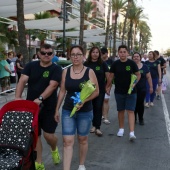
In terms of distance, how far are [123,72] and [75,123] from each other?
2.34m

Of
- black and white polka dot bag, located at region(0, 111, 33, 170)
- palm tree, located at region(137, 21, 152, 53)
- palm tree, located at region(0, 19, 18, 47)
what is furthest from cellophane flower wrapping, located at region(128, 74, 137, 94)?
palm tree, located at region(137, 21, 152, 53)

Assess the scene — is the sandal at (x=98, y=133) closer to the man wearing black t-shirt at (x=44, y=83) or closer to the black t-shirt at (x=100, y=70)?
the black t-shirt at (x=100, y=70)

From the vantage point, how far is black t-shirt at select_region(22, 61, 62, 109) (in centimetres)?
448

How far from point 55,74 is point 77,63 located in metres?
0.35

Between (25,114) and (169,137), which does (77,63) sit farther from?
(169,137)

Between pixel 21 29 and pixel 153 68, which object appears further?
pixel 21 29

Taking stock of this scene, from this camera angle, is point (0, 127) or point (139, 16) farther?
point (139, 16)

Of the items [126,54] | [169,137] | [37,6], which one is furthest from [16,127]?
[37,6]

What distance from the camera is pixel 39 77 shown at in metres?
4.48

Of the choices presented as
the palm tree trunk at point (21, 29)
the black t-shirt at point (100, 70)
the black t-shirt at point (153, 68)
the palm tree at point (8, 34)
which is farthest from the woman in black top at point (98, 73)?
the palm tree at point (8, 34)

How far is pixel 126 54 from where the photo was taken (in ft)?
21.0

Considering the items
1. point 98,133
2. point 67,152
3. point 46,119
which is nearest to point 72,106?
point 46,119

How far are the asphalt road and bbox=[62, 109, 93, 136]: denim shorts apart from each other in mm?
753

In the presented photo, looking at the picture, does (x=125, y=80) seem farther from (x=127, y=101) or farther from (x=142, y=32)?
(x=142, y=32)
